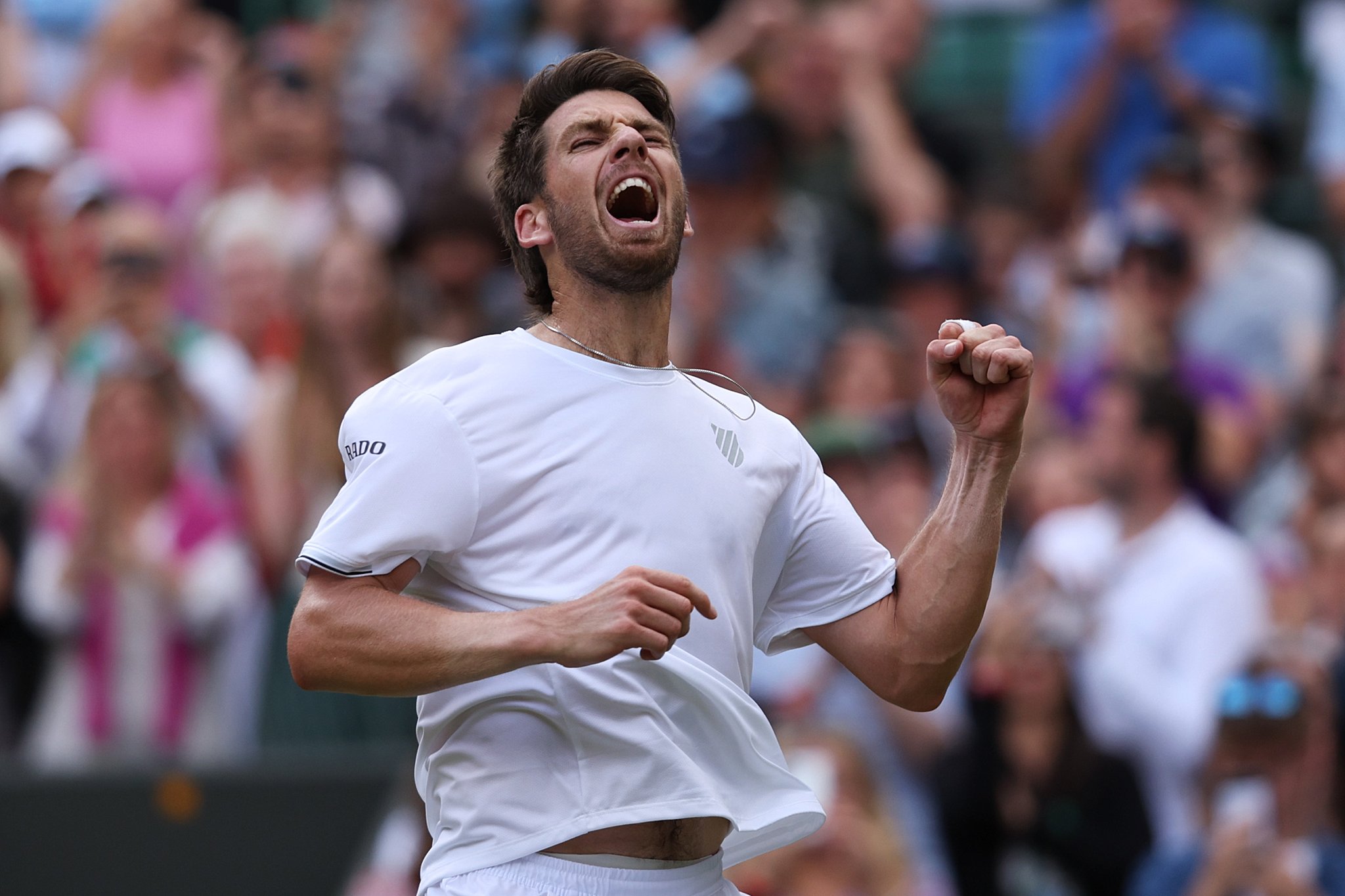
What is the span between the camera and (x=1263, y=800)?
19.7ft

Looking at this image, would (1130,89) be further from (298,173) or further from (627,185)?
(627,185)

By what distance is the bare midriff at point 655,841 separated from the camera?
327 cm

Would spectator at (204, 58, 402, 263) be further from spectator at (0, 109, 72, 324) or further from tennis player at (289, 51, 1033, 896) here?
tennis player at (289, 51, 1033, 896)

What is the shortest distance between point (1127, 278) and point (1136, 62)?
1.38 m

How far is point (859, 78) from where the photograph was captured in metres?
8.99

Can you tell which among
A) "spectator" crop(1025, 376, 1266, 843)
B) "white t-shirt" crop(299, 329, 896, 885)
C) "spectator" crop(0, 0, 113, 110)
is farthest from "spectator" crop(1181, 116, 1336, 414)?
"spectator" crop(0, 0, 113, 110)

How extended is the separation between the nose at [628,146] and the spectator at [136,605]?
13.9 ft

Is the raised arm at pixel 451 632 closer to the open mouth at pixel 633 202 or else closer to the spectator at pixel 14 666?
the open mouth at pixel 633 202

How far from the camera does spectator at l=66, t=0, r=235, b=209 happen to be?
9.28m

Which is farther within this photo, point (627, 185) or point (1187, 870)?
point (1187, 870)

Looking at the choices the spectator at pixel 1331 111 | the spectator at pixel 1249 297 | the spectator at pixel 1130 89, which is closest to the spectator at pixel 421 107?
the spectator at pixel 1130 89

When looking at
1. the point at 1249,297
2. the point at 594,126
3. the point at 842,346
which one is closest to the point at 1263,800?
the point at 1249,297

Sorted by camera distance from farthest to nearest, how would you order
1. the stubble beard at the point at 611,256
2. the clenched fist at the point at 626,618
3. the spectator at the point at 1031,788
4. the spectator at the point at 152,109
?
the spectator at the point at 152,109, the spectator at the point at 1031,788, the stubble beard at the point at 611,256, the clenched fist at the point at 626,618

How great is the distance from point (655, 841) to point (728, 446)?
0.72 meters
